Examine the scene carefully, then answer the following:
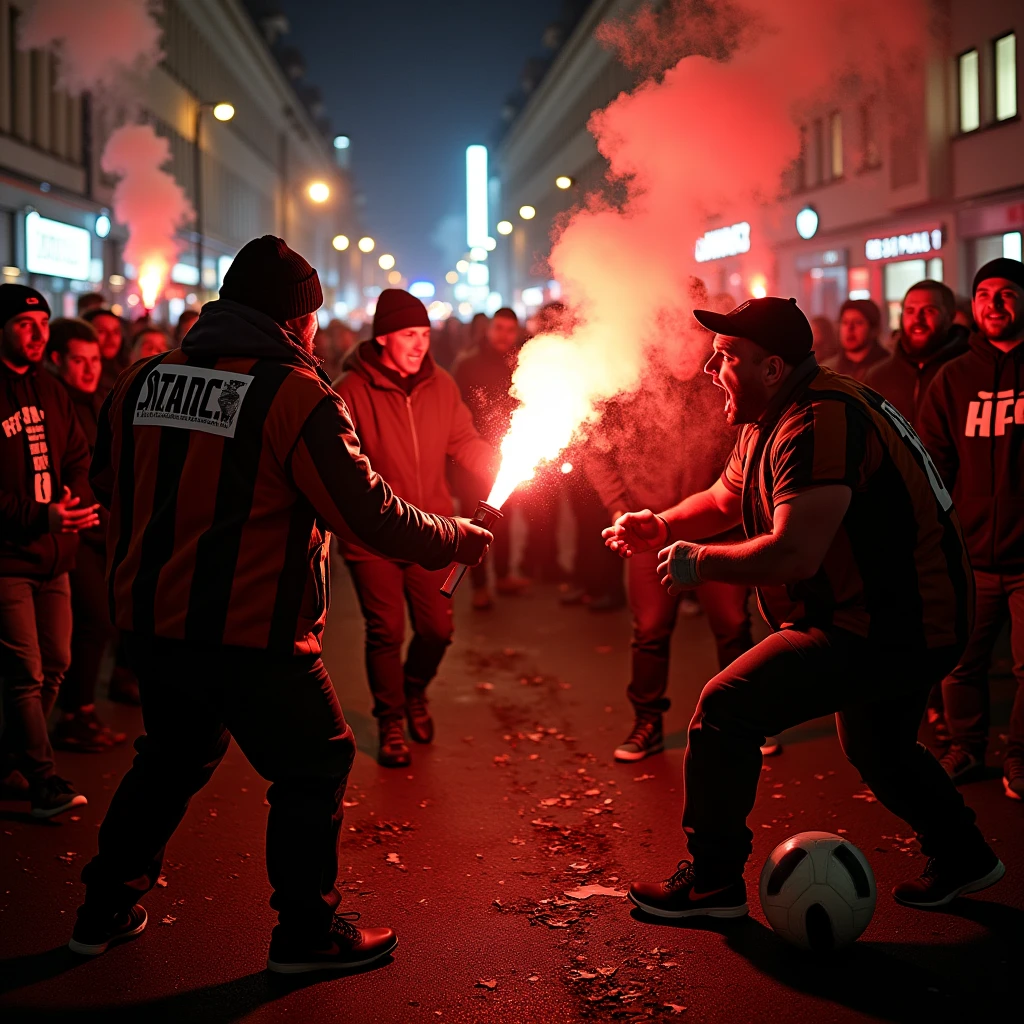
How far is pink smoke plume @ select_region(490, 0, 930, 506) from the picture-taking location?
6.05 meters

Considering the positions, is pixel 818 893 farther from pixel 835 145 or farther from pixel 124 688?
pixel 835 145

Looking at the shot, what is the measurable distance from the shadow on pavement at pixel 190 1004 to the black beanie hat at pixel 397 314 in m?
3.43

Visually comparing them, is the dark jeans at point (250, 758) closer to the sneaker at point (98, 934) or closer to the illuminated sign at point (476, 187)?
the sneaker at point (98, 934)

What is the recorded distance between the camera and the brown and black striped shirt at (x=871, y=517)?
409cm

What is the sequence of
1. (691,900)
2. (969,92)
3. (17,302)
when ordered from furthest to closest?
(969,92), (17,302), (691,900)

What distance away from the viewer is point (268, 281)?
4.07m

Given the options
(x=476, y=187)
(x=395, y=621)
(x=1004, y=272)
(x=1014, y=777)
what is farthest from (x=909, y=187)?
(x=476, y=187)

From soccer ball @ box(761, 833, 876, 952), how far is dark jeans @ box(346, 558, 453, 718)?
9.08 ft

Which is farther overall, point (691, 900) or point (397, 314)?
point (397, 314)

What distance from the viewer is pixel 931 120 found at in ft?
76.0

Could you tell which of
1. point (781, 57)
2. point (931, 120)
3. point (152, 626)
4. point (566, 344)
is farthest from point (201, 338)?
point (931, 120)

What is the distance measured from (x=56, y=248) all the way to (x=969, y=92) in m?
18.2

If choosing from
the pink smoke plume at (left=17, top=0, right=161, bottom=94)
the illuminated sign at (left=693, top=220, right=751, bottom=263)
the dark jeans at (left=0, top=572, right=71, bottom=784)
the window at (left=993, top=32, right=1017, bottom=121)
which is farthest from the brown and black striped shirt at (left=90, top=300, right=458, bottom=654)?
the pink smoke plume at (left=17, top=0, right=161, bottom=94)

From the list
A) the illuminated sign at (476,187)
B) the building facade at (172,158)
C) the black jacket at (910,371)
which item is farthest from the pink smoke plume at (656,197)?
the illuminated sign at (476,187)
